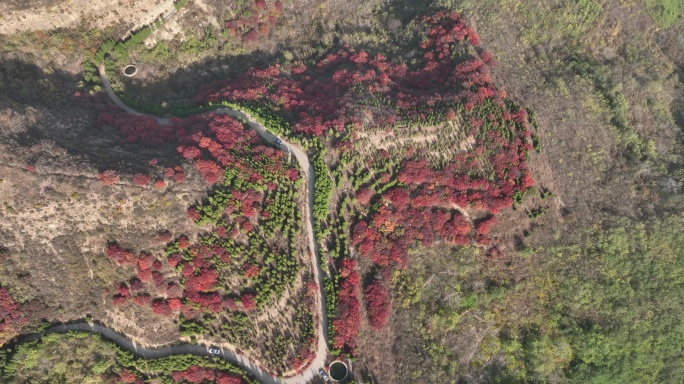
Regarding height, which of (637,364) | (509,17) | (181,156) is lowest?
(637,364)

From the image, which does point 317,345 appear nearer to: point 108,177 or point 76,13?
point 108,177

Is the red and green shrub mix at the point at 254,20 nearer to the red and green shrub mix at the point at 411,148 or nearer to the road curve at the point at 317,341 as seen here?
the red and green shrub mix at the point at 411,148

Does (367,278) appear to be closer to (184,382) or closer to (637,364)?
(184,382)

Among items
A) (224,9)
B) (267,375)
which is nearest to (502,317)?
Result: (267,375)

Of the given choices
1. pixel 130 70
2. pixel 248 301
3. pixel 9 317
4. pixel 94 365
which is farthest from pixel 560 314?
pixel 130 70

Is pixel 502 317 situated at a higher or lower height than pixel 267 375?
higher

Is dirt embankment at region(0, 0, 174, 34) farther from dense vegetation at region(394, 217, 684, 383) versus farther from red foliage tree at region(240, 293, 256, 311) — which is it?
dense vegetation at region(394, 217, 684, 383)

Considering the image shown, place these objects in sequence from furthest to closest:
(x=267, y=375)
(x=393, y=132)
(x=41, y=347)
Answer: (x=393, y=132) → (x=267, y=375) → (x=41, y=347)

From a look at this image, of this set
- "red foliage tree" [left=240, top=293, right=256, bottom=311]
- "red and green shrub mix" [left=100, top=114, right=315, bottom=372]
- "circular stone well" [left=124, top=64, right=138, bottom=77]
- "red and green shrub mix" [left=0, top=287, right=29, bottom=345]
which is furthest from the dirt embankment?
"red foliage tree" [left=240, top=293, right=256, bottom=311]
